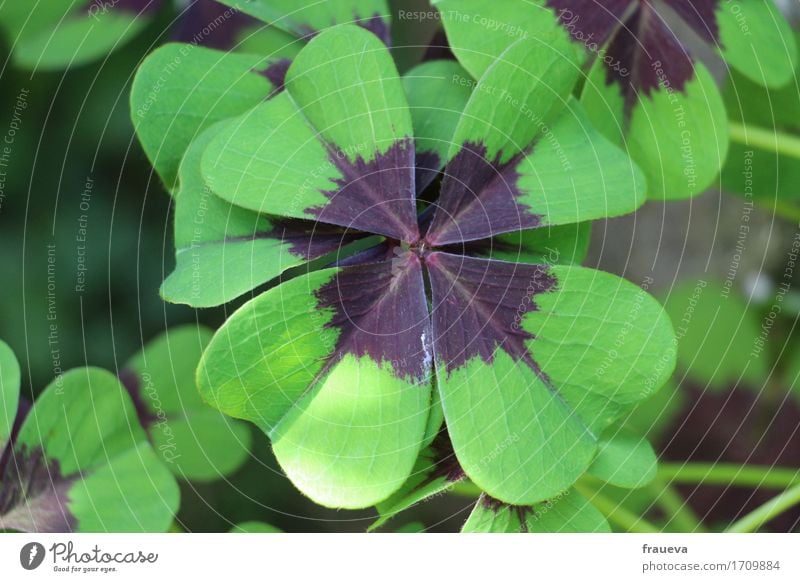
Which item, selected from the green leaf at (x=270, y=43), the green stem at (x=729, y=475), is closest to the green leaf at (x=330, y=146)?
the green leaf at (x=270, y=43)

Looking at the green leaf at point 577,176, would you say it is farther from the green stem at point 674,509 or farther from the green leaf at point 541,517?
the green stem at point 674,509

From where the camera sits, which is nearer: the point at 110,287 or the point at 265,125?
the point at 265,125

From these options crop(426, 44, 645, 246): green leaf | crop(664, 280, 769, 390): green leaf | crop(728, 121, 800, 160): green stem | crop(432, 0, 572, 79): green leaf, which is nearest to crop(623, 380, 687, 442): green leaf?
crop(664, 280, 769, 390): green leaf

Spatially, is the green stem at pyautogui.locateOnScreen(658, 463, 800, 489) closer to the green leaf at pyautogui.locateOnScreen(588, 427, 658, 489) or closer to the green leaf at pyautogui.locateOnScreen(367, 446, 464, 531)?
the green leaf at pyautogui.locateOnScreen(588, 427, 658, 489)

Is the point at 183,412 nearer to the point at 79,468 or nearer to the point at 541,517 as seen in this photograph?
the point at 79,468

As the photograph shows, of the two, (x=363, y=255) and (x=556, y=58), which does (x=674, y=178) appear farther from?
(x=363, y=255)
